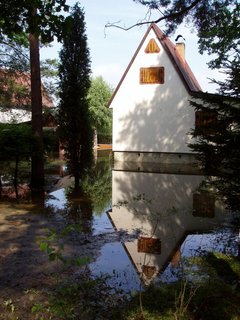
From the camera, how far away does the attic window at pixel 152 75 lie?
24469 mm

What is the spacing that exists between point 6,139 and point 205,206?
691 cm

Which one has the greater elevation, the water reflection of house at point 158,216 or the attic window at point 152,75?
the attic window at point 152,75

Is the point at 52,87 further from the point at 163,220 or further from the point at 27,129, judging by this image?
the point at 163,220

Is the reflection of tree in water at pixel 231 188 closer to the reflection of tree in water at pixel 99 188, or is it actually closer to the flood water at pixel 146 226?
the flood water at pixel 146 226

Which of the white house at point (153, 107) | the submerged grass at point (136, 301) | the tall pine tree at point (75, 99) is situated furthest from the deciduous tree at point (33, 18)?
the white house at point (153, 107)

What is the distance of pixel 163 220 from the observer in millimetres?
9023

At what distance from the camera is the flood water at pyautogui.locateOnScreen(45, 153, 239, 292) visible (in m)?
5.72

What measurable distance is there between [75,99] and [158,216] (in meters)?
A: 9.23

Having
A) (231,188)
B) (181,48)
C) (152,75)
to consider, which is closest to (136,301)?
(231,188)

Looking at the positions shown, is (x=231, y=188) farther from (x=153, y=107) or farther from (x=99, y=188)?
(x=153, y=107)

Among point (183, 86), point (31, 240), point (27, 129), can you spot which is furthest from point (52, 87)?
point (31, 240)

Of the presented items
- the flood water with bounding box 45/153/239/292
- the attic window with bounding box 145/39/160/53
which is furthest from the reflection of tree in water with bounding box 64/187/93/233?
the attic window with bounding box 145/39/160/53

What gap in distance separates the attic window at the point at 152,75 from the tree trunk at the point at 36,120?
1248 cm

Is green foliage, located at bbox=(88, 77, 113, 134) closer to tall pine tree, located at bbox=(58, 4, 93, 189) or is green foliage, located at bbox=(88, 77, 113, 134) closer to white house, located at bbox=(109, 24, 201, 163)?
white house, located at bbox=(109, 24, 201, 163)
